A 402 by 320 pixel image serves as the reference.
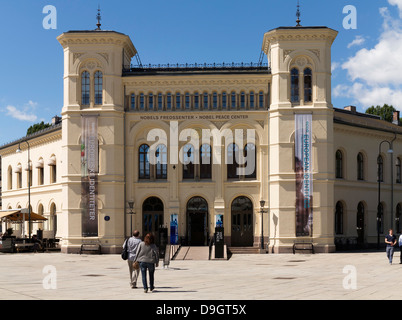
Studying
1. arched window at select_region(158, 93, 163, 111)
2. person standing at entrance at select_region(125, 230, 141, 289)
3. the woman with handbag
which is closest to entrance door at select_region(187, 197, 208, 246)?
arched window at select_region(158, 93, 163, 111)

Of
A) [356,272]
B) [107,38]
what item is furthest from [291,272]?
[107,38]

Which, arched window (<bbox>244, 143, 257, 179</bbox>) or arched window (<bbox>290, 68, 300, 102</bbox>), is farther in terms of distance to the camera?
arched window (<bbox>244, 143, 257, 179</bbox>)

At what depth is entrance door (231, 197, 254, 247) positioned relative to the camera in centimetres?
4322

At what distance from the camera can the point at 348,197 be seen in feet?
153

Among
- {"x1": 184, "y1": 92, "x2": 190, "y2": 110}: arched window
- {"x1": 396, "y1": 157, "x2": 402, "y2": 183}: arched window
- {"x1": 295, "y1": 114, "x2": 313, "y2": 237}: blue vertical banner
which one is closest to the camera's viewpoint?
{"x1": 295, "y1": 114, "x2": 313, "y2": 237}: blue vertical banner

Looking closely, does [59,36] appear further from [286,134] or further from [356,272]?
[356,272]

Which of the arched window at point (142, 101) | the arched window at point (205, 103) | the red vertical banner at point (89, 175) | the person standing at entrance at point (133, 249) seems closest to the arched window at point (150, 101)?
the arched window at point (142, 101)

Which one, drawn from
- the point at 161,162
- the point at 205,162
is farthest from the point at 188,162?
the point at 161,162

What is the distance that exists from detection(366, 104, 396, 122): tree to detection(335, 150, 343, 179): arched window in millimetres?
31940

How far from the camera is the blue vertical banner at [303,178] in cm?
4147

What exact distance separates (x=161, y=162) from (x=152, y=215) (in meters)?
3.79

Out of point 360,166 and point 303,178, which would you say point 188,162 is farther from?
point 360,166

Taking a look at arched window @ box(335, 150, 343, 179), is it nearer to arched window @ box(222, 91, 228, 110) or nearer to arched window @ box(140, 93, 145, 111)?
arched window @ box(222, 91, 228, 110)
